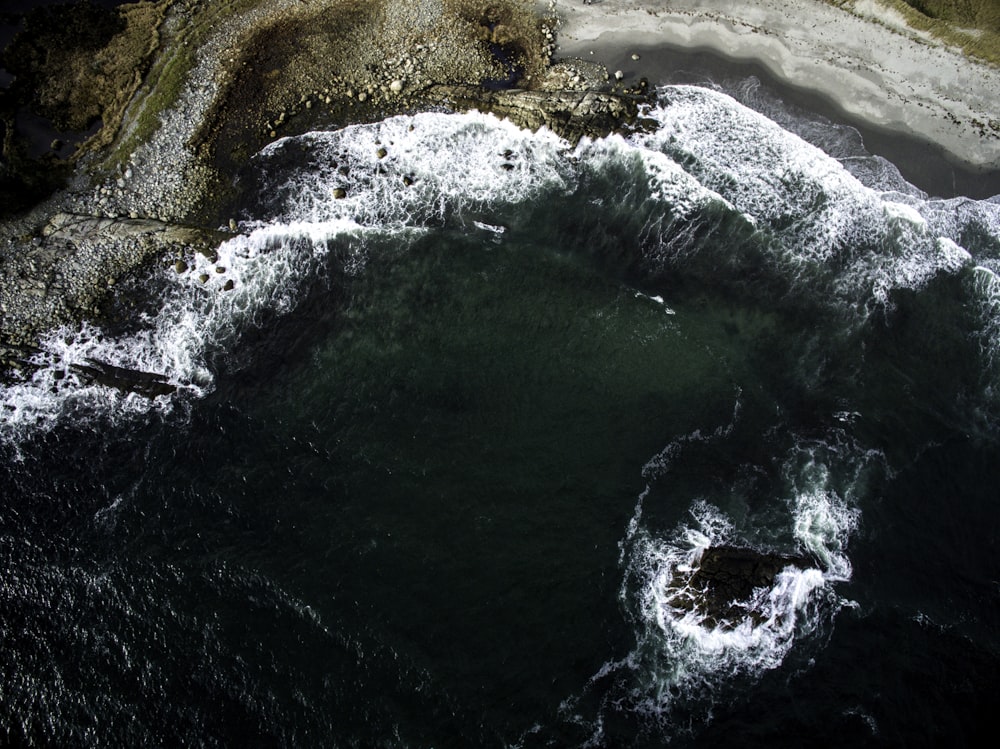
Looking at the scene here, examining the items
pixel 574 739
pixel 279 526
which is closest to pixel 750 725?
pixel 574 739

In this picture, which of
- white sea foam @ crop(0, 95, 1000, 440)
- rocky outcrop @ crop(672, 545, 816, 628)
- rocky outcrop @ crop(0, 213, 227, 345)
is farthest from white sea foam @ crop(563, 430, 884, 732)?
rocky outcrop @ crop(0, 213, 227, 345)

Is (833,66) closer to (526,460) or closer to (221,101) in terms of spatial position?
(526,460)

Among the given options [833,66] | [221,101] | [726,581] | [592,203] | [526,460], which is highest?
[833,66]

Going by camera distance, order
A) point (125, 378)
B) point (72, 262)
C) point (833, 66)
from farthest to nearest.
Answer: point (833, 66), point (72, 262), point (125, 378)

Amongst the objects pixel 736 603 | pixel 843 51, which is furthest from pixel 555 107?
pixel 736 603

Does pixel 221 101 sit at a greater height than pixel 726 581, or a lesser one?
→ greater

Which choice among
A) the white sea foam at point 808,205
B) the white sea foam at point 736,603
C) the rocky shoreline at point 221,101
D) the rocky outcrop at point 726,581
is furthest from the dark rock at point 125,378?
the white sea foam at point 808,205

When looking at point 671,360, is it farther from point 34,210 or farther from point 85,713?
point 34,210

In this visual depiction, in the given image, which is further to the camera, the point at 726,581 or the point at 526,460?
the point at 526,460
